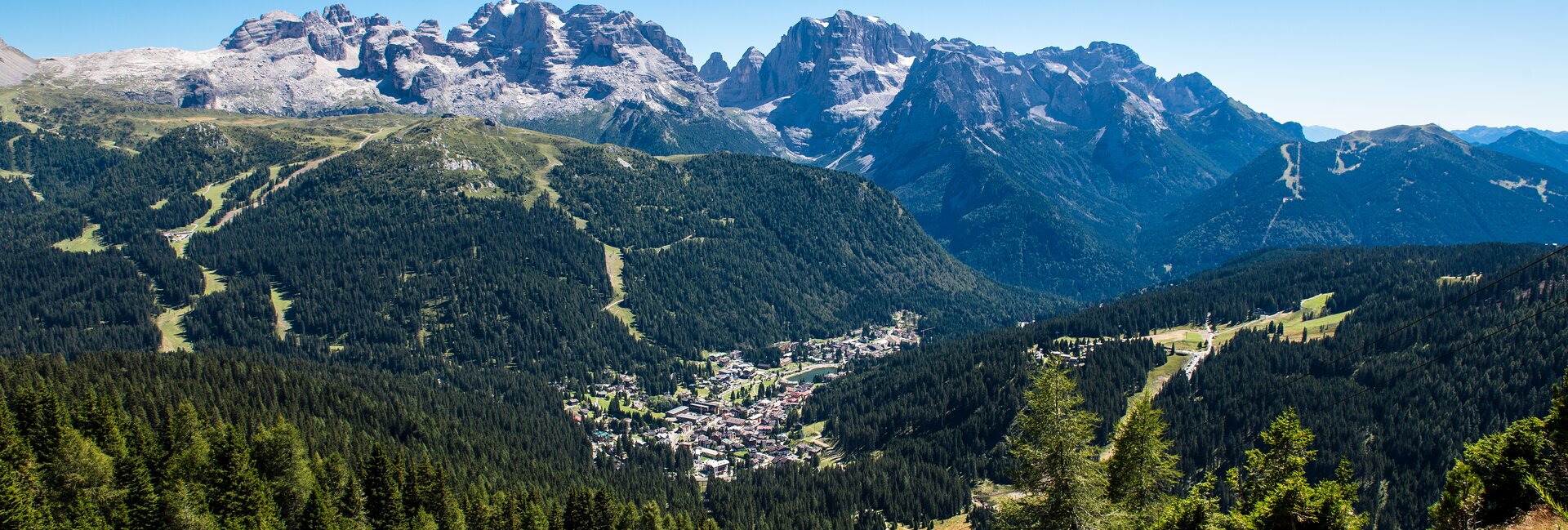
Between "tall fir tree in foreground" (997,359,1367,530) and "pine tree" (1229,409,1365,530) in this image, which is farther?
"tall fir tree in foreground" (997,359,1367,530)

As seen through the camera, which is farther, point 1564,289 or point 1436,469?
point 1564,289

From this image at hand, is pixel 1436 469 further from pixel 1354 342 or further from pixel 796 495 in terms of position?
pixel 796 495

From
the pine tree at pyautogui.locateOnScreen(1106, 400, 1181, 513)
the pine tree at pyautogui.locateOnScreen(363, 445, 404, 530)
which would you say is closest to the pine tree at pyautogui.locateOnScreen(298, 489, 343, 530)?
the pine tree at pyautogui.locateOnScreen(363, 445, 404, 530)

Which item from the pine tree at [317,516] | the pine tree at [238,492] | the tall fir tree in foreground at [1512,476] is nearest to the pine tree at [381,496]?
the pine tree at [317,516]

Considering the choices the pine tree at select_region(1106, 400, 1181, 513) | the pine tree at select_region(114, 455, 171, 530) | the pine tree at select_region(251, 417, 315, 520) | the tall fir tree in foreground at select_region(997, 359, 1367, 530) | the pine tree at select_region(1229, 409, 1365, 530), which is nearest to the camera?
the pine tree at select_region(1229, 409, 1365, 530)

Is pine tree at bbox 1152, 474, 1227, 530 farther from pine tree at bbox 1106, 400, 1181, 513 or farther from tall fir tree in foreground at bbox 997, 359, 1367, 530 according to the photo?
pine tree at bbox 1106, 400, 1181, 513

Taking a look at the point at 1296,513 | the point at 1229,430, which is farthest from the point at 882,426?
the point at 1296,513

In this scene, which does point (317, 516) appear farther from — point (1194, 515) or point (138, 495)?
point (1194, 515)
